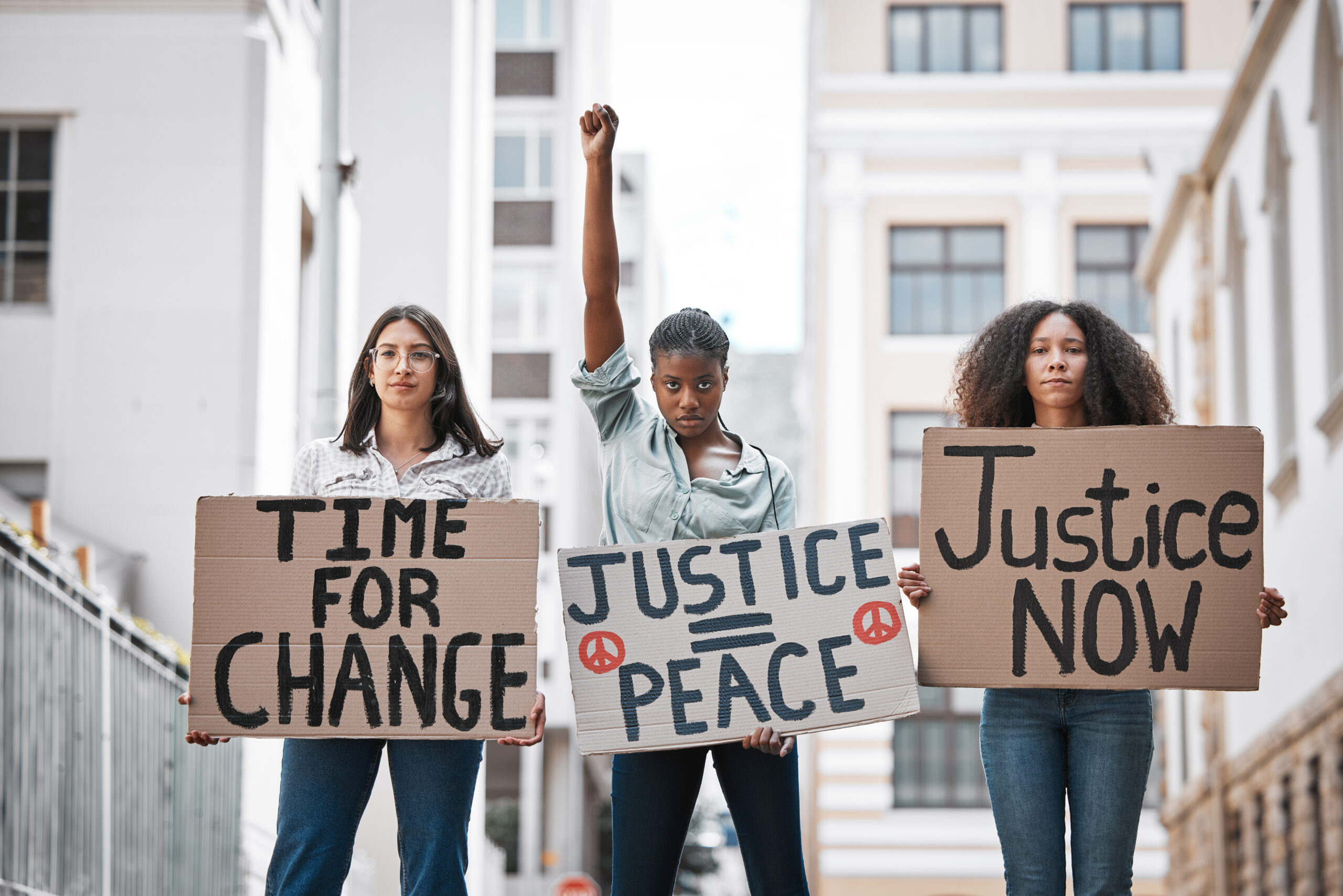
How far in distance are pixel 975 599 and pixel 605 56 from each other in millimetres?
50051

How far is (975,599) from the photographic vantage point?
499 cm

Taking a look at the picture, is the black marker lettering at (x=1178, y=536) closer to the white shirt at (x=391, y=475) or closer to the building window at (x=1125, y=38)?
the white shirt at (x=391, y=475)

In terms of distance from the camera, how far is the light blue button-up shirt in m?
Result: 4.93

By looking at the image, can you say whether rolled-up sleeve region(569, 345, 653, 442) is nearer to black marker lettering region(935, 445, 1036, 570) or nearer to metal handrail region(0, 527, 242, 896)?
black marker lettering region(935, 445, 1036, 570)

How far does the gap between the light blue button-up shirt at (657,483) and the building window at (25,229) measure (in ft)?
28.5

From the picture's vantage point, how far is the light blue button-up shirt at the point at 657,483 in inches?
194

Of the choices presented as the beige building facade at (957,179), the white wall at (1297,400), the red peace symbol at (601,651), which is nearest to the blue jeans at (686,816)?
the red peace symbol at (601,651)

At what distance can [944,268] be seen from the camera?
105ft

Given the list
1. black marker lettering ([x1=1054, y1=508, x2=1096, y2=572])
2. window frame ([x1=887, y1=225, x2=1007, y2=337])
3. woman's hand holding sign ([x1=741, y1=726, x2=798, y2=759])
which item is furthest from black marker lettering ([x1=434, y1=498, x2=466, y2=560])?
window frame ([x1=887, y1=225, x2=1007, y2=337])

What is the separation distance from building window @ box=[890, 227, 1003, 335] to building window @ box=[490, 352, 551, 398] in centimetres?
901

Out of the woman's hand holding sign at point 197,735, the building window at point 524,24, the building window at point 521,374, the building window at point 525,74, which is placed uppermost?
the building window at point 524,24

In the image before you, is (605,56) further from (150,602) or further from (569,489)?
(150,602)

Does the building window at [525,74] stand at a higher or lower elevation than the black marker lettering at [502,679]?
higher

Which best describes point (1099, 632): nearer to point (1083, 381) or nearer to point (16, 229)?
point (1083, 381)
